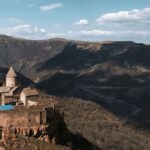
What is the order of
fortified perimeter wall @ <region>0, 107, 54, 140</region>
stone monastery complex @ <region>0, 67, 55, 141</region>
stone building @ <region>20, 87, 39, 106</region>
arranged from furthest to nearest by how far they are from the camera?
stone building @ <region>20, 87, 39, 106</region>, fortified perimeter wall @ <region>0, 107, 54, 140</region>, stone monastery complex @ <region>0, 67, 55, 141</region>

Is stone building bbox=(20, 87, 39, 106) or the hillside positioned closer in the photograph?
stone building bbox=(20, 87, 39, 106)

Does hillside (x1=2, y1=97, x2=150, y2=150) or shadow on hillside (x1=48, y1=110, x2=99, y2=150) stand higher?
shadow on hillside (x1=48, y1=110, x2=99, y2=150)

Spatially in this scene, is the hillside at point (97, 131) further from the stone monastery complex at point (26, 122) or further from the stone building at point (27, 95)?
the stone monastery complex at point (26, 122)

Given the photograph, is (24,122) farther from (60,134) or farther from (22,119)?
(60,134)

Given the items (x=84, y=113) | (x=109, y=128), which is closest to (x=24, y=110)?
(x=109, y=128)

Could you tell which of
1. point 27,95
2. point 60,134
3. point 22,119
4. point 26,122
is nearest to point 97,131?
point 27,95

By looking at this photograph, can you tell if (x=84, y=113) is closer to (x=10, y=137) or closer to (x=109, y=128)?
(x=109, y=128)

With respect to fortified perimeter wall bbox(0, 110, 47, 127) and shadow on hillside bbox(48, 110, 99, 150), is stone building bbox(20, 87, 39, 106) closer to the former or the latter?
shadow on hillside bbox(48, 110, 99, 150)

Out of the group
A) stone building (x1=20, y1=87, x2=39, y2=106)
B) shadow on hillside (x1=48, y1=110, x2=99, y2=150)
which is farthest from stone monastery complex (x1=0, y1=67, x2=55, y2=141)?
stone building (x1=20, y1=87, x2=39, y2=106)

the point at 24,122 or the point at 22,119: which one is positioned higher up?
the point at 22,119

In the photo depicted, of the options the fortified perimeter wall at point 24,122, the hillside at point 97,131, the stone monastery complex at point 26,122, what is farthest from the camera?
the hillside at point 97,131

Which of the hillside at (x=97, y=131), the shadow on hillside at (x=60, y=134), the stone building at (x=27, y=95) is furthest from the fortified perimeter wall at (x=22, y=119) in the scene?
the hillside at (x=97, y=131)
